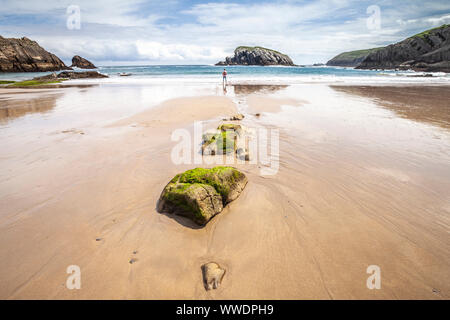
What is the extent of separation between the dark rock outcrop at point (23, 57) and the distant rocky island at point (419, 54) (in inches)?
5045

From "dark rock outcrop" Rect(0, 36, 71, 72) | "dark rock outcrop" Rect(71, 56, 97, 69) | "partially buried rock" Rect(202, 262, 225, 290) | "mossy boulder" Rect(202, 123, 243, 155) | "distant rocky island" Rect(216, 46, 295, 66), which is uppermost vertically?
"distant rocky island" Rect(216, 46, 295, 66)

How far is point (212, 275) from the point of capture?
279 cm

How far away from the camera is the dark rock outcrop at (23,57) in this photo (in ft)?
211

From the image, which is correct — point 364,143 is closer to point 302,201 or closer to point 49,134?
point 302,201

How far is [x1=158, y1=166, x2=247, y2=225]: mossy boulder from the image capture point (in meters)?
3.76

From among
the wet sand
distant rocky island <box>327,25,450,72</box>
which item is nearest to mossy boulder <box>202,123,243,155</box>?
the wet sand

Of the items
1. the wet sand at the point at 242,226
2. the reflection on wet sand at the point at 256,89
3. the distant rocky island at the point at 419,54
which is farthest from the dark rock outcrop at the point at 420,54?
the wet sand at the point at 242,226

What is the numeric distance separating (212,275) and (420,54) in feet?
411

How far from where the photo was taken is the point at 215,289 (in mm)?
2676

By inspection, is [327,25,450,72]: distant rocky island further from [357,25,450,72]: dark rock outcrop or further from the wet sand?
the wet sand

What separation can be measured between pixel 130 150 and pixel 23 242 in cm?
391

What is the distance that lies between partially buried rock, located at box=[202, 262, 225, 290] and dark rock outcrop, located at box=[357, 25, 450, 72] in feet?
311

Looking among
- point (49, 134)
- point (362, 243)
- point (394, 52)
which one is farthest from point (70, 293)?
point (394, 52)

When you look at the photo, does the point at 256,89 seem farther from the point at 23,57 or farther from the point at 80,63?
the point at 80,63
